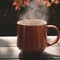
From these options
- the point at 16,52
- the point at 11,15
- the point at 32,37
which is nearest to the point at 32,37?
the point at 32,37

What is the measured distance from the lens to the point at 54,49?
0.93 metres

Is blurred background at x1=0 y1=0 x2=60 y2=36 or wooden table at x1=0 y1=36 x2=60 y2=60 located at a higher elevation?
wooden table at x1=0 y1=36 x2=60 y2=60

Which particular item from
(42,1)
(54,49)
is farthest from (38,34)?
(42,1)

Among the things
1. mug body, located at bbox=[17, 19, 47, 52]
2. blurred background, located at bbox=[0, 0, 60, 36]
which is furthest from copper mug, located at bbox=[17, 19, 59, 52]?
blurred background, located at bbox=[0, 0, 60, 36]

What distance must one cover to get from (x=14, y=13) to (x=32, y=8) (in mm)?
278

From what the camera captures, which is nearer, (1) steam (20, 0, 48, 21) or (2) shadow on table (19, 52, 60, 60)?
(2) shadow on table (19, 52, 60, 60)

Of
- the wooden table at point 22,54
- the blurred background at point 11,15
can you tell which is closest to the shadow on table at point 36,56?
the wooden table at point 22,54

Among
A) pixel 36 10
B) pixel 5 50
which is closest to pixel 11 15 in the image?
pixel 36 10

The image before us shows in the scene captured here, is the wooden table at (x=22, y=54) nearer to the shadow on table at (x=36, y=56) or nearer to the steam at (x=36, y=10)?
the shadow on table at (x=36, y=56)

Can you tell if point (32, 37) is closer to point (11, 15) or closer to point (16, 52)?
point (16, 52)

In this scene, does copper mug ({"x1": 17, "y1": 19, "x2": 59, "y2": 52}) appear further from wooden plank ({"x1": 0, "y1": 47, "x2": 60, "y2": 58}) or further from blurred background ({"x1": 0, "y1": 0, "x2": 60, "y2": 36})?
blurred background ({"x1": 0, "y1": 0, "x2": 60, "y2": 36})

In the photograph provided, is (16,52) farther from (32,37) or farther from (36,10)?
(36,10)

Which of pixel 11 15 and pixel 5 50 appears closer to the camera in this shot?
pixel 5 50

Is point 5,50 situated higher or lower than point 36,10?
higher
